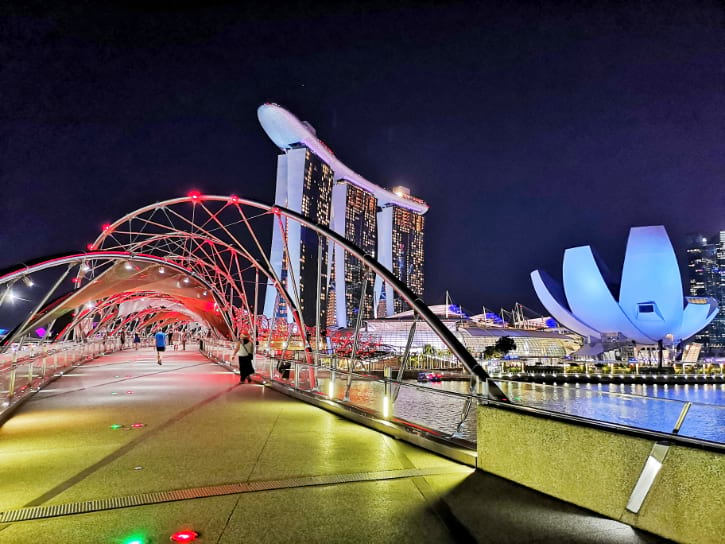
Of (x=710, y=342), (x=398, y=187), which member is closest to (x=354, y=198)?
(x=398, y=187)

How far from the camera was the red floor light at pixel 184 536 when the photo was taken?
404cm

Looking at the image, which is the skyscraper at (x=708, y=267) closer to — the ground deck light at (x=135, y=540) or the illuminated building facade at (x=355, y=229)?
the illuminated building facade at (x=355, y=229)

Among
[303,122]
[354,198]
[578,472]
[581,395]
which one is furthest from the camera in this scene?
[354,198]

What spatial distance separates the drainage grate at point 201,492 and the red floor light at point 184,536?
92 cm

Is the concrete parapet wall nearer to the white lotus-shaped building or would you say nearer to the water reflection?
the water reflection

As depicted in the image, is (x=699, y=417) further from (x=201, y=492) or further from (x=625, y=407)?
(x=201, y=492)

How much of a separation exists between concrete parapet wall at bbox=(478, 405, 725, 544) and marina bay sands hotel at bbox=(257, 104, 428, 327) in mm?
76771

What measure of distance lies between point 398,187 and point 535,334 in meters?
110

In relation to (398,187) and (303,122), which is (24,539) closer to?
(303,122)

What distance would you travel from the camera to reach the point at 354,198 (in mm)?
165000

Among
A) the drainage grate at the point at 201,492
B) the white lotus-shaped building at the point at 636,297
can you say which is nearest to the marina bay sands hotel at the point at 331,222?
the white lotus-shaped building at the point at 636,297

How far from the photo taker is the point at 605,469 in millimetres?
4703

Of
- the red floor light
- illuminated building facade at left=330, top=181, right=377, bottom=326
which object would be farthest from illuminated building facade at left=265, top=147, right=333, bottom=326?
the red floor light

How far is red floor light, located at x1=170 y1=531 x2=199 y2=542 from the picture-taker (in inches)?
159
